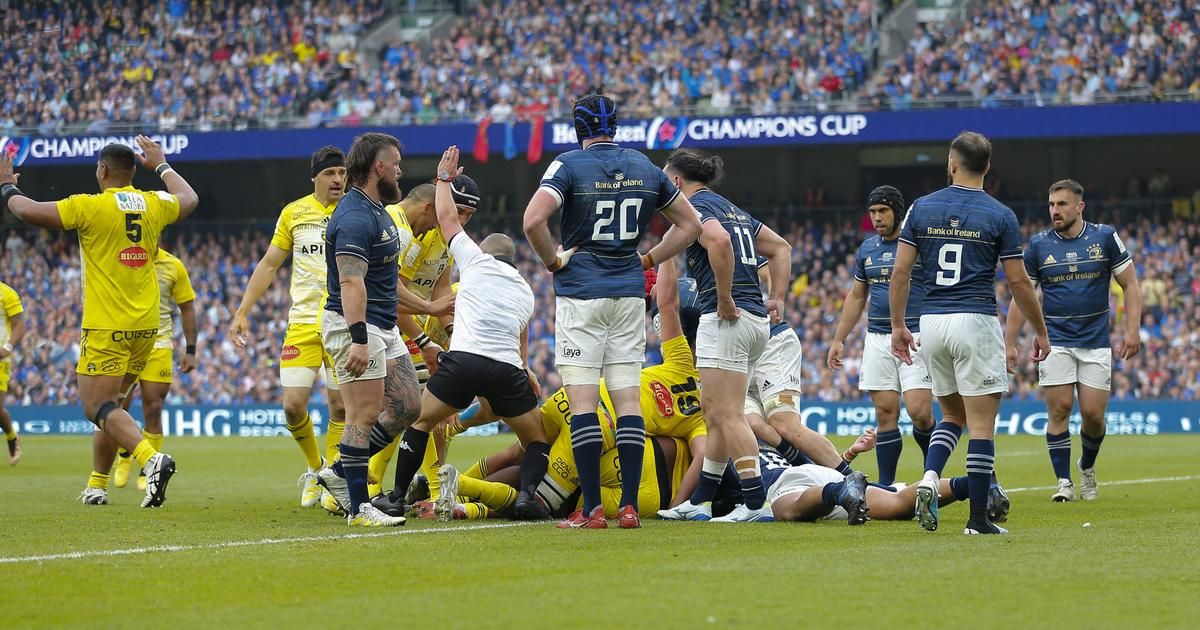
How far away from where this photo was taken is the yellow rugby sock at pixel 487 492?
9695 mm

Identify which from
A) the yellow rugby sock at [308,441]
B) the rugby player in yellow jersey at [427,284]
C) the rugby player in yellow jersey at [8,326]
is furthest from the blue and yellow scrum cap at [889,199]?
the rugby player in yellow jersey at [8,326]

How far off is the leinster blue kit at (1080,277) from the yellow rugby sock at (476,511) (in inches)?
217

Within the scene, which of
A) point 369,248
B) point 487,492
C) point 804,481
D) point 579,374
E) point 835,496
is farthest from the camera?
point 487,492

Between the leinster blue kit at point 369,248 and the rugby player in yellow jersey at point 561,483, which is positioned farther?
→ the rugby player in yellow jersey at point 561,483

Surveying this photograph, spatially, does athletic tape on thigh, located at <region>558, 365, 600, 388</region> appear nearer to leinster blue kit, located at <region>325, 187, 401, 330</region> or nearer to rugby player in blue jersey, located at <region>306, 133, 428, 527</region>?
rugby player in blue jersey, located at <region>306, 133, 428, 527</region>

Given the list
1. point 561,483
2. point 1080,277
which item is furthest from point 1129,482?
point 561,483

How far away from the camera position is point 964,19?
111 ft

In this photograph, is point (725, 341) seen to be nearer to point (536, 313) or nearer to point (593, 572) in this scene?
point (593, 572)

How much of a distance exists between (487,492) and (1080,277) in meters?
5.69

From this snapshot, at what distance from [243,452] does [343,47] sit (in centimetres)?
1788

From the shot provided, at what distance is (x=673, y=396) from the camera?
1019 centimetres

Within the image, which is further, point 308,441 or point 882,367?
point 882,367

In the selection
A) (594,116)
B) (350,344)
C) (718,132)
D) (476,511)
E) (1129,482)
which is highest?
(718,132)

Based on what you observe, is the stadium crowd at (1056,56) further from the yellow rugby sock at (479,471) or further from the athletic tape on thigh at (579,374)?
the athletic tape on thigh at (579,374)
